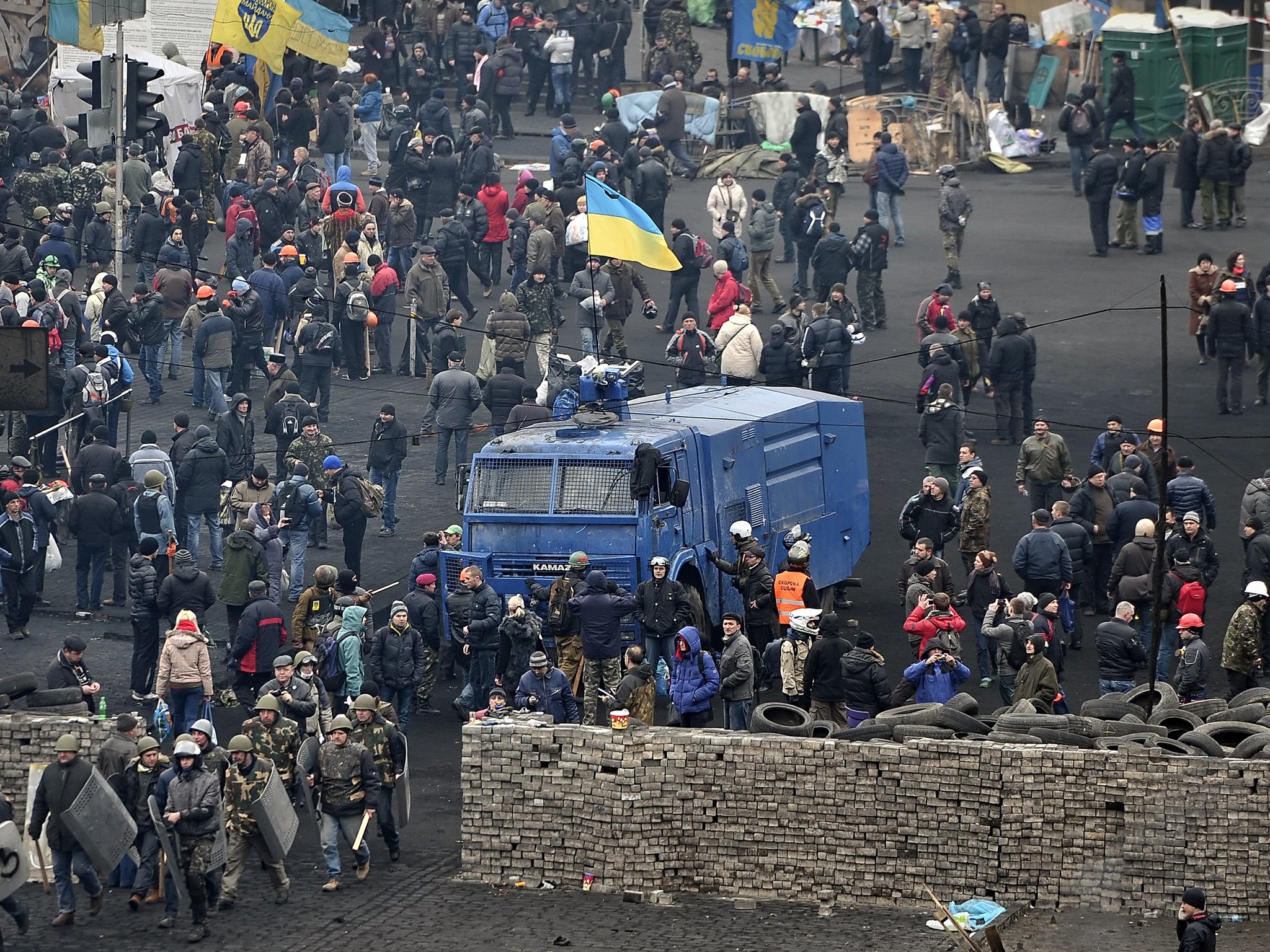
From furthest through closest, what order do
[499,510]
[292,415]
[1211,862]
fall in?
[292,415], [499,510], [1211,862]

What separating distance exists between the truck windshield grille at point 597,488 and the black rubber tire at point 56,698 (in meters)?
5.30

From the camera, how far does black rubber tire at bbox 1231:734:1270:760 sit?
50.5ft

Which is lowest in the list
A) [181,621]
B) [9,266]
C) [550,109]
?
[181,621]

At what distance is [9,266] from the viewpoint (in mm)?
29562

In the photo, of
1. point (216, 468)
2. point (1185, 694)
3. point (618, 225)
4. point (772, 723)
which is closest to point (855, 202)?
point (618, 225)

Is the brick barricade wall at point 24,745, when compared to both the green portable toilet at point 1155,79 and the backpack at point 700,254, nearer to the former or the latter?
the backpack at point 700,254

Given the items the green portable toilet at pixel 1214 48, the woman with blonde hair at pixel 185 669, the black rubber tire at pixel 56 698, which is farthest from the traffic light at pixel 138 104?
the green portable toilet at pixel 1214 48

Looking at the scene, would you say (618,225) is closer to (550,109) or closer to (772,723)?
(772,723)

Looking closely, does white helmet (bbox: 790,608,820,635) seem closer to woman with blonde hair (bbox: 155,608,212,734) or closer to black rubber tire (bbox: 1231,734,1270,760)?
black rubber tire (bbox: 1231,734,1270,760)

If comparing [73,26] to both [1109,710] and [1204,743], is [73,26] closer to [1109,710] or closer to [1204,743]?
[1109,710]

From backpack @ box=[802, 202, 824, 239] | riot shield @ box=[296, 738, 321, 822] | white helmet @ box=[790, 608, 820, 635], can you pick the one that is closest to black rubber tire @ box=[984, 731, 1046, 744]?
white helmet @ box=[790, 608, 820, 635]

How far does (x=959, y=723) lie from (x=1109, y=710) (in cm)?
183

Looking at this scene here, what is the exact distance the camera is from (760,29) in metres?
43.5

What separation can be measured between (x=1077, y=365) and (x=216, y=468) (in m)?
12.5
